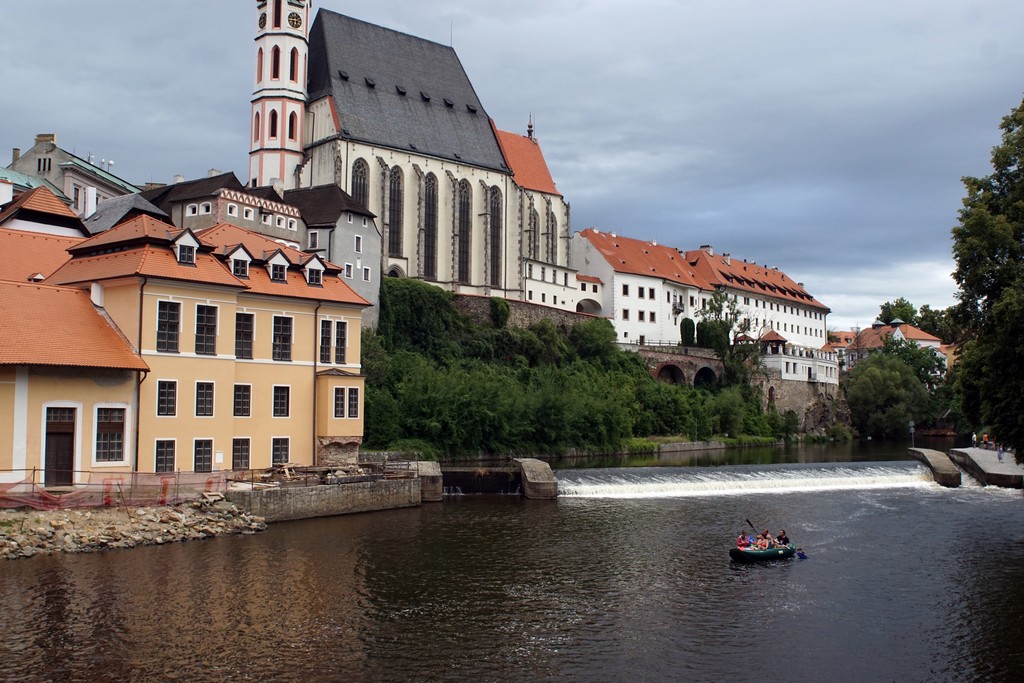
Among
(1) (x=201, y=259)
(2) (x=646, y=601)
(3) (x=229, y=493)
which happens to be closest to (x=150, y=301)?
(1) (x=201, y=259)

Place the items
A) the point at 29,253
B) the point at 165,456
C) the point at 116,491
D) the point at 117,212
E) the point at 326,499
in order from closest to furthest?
the point at 116,491
the point at 165,456
the point at 326,499
the point at 29,253
the point at 117,212

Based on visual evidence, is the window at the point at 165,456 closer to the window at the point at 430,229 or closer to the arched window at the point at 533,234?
the window at the point at 430,229

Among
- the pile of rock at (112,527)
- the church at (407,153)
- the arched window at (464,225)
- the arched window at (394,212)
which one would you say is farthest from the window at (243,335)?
the arched window at (464,225)

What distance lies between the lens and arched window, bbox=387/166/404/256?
258ft

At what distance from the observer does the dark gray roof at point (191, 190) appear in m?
63.8

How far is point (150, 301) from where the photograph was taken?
34.0 m

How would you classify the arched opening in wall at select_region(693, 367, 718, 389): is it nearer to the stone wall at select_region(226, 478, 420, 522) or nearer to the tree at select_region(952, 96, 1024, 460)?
the stone wall at select_region(226, 478, 420, 522)

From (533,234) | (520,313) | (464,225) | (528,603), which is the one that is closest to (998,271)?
(528,603)

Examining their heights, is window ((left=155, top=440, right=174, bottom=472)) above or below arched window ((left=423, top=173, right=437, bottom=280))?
below

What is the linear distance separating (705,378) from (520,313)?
2466 cm

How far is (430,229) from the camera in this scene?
267 feet

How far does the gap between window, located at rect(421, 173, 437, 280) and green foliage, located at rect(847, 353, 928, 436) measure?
46.9 meters

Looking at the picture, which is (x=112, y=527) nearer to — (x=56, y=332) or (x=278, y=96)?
(x=56, y=332)

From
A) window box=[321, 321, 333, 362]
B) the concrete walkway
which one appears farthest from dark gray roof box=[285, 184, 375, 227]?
the concrete walkway
